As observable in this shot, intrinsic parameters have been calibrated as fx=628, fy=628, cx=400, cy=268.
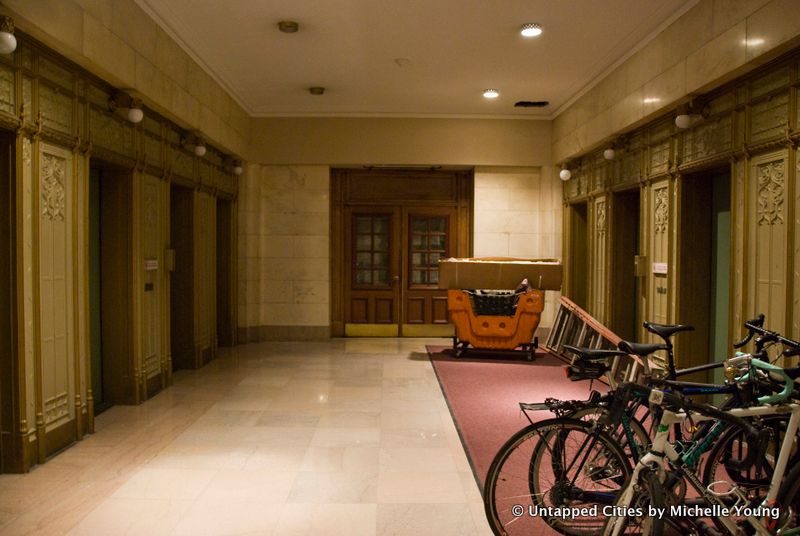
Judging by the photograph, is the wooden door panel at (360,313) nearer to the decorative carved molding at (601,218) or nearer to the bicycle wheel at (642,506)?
the decorative carved molding at (601,218)

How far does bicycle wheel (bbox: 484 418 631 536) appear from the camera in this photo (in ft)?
8.50

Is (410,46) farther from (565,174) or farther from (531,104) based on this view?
(565,174)

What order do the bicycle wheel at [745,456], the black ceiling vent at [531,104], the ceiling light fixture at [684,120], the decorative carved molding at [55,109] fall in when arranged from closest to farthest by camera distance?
the bicycle wheel at [745,456] → the decorative carved molding at [55,109] → the ceiling light fixture at [684,120] → the black ceiling vent at [531,104]

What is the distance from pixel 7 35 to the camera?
330 cm

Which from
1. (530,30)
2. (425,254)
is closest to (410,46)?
(530,30)

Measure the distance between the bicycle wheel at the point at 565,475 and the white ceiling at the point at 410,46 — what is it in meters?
3.92

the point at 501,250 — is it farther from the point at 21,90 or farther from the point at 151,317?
the point at 21,90

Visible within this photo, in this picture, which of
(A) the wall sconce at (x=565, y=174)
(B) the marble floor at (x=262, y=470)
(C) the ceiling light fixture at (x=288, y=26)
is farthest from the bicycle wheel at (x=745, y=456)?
(A) the wall sconce at (x=565, y=174)

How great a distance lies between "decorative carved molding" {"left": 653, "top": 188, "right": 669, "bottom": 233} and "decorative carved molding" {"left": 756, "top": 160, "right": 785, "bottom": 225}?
4.67 feet

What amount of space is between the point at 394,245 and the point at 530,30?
4.63m

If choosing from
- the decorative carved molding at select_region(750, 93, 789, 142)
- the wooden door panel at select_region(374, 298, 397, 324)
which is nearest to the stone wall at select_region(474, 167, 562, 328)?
the wooden door panel at select_region(374, 298, 397, 324)

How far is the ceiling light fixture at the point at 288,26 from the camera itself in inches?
226

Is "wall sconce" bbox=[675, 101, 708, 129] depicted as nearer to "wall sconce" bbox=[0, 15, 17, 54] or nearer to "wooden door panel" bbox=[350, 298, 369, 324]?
"wall sconce" bbox=[0, 15, 17, 54]

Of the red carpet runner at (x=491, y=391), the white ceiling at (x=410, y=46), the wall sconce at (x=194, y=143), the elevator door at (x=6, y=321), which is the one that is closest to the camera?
the elevator door at (x=6, y=321)
